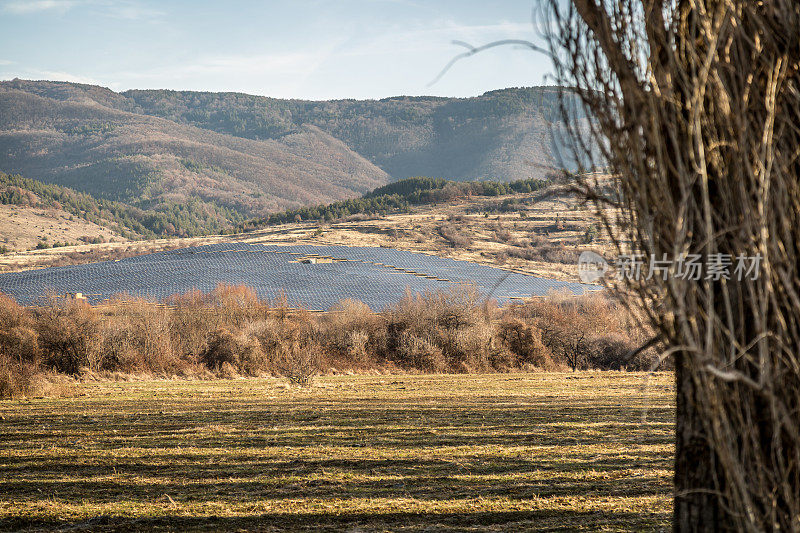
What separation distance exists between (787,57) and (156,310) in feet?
140

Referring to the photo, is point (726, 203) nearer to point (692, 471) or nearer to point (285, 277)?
point (692, 471)

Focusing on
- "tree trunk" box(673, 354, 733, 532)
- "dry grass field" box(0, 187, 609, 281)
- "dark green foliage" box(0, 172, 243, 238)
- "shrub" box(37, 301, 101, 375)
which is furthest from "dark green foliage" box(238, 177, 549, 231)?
"tree trunk" box(673, 354, 733, 532)

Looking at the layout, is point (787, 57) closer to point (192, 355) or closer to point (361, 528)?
A: point (361, 528)

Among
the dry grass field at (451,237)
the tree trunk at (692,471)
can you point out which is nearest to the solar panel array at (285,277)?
the dry grass field at (451,237)

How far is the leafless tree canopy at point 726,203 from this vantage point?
10.9ft

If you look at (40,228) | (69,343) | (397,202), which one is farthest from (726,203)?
(40,228)

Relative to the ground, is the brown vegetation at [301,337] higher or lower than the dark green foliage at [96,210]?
lower

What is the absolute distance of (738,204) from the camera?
346cm

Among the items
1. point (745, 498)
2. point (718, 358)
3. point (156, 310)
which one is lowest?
point (156, 310)

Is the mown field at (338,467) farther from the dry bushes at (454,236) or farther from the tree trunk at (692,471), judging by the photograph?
the dry bushes at (454,236)

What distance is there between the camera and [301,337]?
4372 cm

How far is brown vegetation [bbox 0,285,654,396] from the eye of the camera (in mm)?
35250

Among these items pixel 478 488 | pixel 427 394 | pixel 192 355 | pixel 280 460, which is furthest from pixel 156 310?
pixel 478 488

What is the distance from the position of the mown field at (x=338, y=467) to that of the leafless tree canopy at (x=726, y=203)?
0.56m
